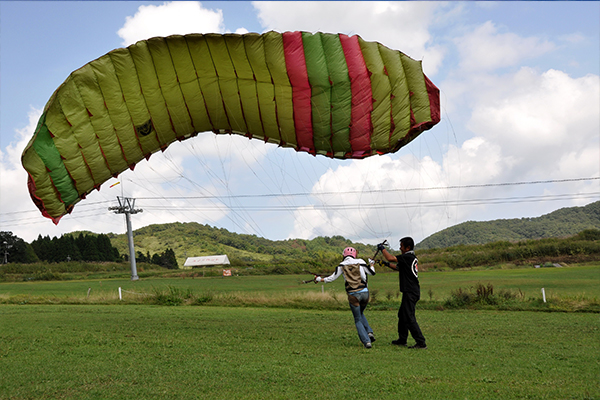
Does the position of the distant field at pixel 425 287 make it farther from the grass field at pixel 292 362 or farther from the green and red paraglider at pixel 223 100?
the green and red paraglider at pixel 223 100

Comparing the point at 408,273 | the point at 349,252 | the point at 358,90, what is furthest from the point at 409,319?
the point at 358,90

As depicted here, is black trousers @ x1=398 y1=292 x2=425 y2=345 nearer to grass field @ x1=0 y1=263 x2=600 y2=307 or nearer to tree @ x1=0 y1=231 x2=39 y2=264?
grass field @ x1=0 y1=263 x2=600 y2=307

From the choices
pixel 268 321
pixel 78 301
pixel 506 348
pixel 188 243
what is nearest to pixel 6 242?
pixel 188 243

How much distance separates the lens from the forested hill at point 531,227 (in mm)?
132125

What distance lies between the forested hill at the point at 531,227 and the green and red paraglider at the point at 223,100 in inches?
4654

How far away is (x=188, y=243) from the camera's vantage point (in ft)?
425

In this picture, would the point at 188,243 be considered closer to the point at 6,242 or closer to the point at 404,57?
the point at 6,242

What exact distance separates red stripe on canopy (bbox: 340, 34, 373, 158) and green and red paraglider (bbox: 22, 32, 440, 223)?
3cm

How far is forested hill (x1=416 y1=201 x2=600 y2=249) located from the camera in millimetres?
132125

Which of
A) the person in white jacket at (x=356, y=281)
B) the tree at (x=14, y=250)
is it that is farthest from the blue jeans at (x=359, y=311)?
the tree at (x=14, y=250)

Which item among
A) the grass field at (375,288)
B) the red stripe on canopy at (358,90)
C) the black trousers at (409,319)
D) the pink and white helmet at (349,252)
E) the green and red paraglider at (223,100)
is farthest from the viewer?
the grass field at (375,288)

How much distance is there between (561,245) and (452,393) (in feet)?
234

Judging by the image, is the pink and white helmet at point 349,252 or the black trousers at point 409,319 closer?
the black trousers at point 409,319

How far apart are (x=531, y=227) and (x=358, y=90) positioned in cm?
15589
